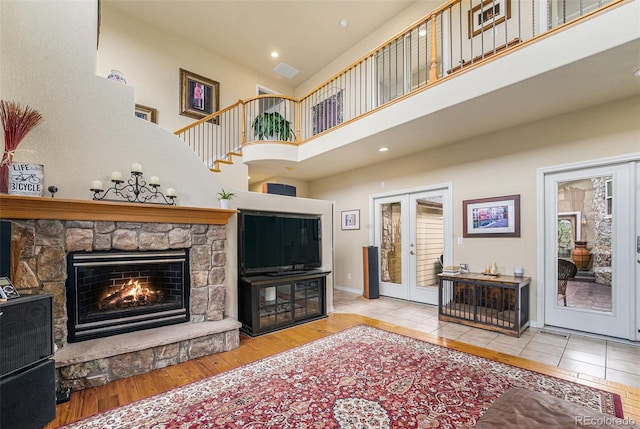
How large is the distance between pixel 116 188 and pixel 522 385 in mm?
3917

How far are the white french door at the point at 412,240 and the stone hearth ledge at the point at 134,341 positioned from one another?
3325mm

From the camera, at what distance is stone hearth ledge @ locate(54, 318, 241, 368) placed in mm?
2230

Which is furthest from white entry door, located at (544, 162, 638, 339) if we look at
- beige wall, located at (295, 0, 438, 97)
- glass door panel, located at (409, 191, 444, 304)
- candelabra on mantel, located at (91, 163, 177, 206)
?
candelabra on mantel, located at (91, 163, 177, 206)

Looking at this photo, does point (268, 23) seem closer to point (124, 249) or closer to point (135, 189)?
point (135, 189)

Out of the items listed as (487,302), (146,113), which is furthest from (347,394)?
(146,113)

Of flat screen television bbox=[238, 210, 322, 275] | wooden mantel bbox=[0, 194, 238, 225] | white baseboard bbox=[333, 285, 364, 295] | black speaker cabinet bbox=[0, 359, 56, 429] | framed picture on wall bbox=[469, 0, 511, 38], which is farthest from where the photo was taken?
white baseboard bbox=[333, 285, 364, 295]

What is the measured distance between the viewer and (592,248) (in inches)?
134

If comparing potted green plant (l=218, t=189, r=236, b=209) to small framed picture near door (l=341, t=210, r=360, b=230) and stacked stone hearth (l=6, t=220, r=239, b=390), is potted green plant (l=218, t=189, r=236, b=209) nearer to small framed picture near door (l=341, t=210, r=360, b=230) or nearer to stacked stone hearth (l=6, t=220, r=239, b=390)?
stacked stone hearth (l=6, t=220, r=239, b=390)

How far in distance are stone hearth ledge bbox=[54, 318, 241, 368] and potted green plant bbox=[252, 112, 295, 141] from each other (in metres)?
3.54

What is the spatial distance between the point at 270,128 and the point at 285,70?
9.25 feet

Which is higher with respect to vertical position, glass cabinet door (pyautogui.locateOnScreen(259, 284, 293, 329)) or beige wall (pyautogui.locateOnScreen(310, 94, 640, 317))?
beige wall (pyautogui.locateOnScreen(310, 94, 640, 317))

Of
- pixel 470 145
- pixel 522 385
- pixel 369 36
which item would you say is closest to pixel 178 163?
pixel 522 385

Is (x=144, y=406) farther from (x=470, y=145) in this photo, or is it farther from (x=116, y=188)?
(x=470, y=145)

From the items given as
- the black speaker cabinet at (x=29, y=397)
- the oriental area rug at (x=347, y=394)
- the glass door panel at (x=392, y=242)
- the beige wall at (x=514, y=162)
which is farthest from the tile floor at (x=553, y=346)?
the black speaker cabinet at (x=29, y=397)
